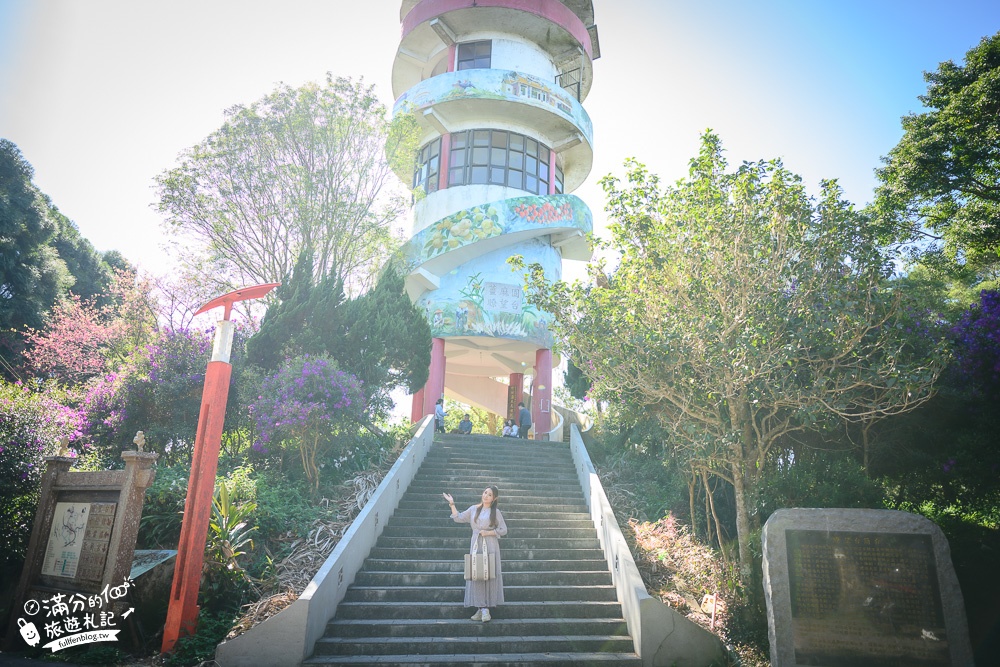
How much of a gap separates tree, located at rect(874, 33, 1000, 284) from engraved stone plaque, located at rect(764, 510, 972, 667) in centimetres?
829

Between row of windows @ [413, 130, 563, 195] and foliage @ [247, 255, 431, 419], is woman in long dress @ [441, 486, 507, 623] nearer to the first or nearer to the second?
foliage @ [247, 255, 431, 419]

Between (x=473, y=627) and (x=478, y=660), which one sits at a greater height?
(x=473, y=627)

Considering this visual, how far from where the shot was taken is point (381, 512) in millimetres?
9039

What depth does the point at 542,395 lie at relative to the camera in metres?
19.0

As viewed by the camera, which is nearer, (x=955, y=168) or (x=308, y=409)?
(x=308, y=409)

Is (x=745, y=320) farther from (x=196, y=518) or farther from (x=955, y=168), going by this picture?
(x=955, y=168)

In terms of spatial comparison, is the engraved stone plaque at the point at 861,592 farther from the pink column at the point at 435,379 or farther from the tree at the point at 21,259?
the tree at the point at 21,259

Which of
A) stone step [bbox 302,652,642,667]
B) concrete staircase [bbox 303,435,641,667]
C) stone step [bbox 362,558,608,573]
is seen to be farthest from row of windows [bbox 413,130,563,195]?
stone step [bbox 302,652,642,667]

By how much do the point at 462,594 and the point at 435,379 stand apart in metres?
10.8

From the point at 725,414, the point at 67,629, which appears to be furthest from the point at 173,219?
the point at 725,414

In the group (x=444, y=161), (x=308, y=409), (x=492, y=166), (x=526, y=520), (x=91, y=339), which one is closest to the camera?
(x=526, y=520)

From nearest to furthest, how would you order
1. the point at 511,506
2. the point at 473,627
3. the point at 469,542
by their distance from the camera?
the point at 473,627 < the point at 469,542 < the point at 511,506

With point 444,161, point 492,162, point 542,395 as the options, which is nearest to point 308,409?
point 542,395

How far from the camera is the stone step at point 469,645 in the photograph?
6355mm
